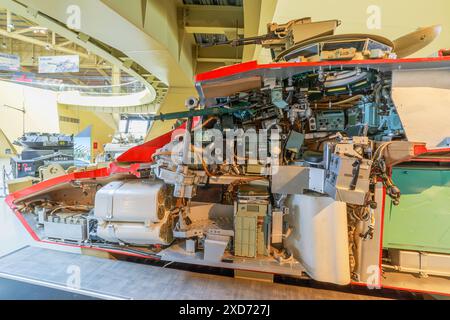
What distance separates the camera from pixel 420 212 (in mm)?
1882

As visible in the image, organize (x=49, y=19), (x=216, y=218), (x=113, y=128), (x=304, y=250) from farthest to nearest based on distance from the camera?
(x=113, y=128) → (x=49, y=19) → (x=216, y=218) → (x=304, y=250)

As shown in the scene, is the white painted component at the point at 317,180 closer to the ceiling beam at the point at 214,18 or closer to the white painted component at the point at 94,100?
the ceiling beam at the point at 214,18

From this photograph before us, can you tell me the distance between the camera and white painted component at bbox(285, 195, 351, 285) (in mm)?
1787

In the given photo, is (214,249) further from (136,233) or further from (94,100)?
(94,100)

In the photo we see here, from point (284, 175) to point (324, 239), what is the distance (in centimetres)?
65

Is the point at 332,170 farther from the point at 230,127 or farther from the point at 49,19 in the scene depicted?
the point at 49,19

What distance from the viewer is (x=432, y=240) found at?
1876 mm

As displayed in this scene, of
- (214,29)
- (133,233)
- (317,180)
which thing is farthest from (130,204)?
(214,29)

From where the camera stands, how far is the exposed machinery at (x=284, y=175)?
1720 millimetres

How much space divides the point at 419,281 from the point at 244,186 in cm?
176

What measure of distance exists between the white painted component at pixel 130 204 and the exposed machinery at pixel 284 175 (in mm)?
11

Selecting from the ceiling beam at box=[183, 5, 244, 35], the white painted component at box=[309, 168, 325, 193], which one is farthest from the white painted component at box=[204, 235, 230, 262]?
the ceiling beam at box=[183, 5, 244, 35]

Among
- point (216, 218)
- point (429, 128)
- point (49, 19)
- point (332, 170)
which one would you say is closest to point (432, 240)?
point (429, 128)

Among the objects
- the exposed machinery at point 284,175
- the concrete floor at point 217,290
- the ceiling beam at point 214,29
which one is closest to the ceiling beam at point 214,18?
the ceiling beam at point 214,29
